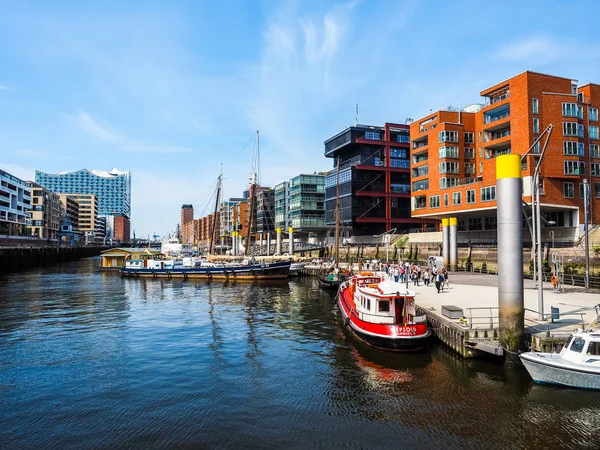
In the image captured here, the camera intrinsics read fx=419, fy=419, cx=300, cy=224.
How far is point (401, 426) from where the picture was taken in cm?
1534

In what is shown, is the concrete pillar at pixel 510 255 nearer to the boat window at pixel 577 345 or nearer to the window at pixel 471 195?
the boat window at pixel 577 345

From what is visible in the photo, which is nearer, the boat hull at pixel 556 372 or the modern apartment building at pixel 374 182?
the boat hull at pixel 556 372

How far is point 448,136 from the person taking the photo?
75250 millimetres

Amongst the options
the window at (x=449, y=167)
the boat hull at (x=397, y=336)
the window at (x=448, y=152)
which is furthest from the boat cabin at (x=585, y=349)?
the window at (x=448, y=152)

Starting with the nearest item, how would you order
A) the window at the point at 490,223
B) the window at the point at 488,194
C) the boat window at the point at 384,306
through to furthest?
1. the boat window at the point at 384,306
2. the window at the point at 488,194
3. the window at the point at 490,223

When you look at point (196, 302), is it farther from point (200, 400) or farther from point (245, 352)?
point (200, 400)

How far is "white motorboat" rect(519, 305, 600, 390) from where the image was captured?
1723cm

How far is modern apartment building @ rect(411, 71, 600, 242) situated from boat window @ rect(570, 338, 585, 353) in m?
37.1

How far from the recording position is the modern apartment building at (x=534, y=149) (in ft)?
194

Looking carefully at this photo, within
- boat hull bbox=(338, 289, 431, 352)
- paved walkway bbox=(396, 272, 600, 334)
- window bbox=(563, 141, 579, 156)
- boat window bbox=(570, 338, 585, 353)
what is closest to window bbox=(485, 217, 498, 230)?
window bbox=(563, 141, 579, 156)

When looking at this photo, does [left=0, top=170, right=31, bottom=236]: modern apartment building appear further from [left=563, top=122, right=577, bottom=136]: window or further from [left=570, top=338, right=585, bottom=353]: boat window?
[left=570, top=338, right=585, bottom=353]: boat window

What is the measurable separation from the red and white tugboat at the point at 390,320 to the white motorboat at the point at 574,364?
6717 mm

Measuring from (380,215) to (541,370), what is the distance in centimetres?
8799

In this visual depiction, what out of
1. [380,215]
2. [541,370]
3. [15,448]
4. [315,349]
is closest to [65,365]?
[15,448]
